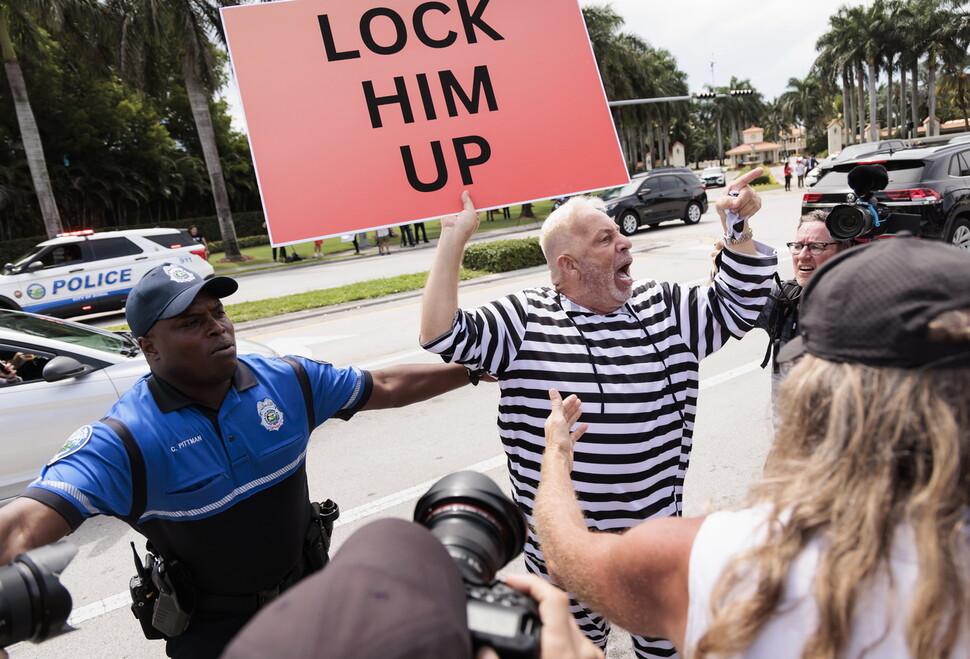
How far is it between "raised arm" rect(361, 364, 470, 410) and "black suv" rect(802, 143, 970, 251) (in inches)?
346

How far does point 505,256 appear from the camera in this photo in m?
14.0

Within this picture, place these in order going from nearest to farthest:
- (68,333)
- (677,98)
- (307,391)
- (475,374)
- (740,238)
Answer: (307,391) → (740,238) → (475,374) → (68,333) → (677,98)

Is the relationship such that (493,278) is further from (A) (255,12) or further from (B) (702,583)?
(B) (702,583)

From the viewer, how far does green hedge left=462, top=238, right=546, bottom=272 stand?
45.9ft

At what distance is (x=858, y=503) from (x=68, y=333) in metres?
5.69

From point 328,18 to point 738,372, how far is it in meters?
5.45

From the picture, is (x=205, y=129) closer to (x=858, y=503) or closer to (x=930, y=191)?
(x=930, y=191)

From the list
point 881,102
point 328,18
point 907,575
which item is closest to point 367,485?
point 328,18

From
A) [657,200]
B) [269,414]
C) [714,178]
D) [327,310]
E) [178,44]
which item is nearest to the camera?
[269,414]

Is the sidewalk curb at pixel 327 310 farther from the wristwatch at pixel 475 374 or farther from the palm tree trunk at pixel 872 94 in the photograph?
the palm tree trunk at pixel 872 94

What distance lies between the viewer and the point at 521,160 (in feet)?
7.89

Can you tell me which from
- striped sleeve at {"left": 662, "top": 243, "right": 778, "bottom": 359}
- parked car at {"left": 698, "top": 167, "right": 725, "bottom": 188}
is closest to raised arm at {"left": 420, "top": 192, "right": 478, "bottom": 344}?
striped sleeve at {"left": 662, "top": 243, "right": 778, "bottom": 359}

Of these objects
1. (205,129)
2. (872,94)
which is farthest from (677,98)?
(872,94)

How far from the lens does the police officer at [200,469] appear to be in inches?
68.6
